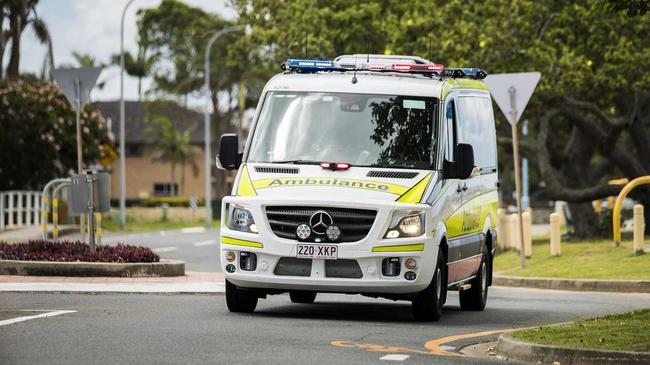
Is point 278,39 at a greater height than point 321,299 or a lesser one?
greater

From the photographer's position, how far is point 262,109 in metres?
16.0

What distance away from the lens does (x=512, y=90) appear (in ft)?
80.5

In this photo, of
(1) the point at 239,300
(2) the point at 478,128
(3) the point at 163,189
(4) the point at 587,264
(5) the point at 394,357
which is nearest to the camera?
(5) the point at 394,357

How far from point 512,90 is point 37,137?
27.8 metres

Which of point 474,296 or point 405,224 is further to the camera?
point 474,296

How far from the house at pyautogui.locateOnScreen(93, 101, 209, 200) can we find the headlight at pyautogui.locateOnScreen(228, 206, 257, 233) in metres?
90.7

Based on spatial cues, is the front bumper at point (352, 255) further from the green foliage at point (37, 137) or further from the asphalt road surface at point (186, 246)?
the green foliage at point (37, 137)

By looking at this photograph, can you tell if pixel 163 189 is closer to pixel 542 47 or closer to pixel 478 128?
pixel 542 47

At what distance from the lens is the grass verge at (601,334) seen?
11688 millimetres

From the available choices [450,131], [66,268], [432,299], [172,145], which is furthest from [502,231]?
[172,145]

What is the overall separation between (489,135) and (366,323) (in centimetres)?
498

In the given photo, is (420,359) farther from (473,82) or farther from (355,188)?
(473,82)

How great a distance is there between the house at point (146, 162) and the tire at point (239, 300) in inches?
3545

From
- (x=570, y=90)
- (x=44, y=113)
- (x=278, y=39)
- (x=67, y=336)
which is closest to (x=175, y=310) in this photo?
(x=67, y=336)
